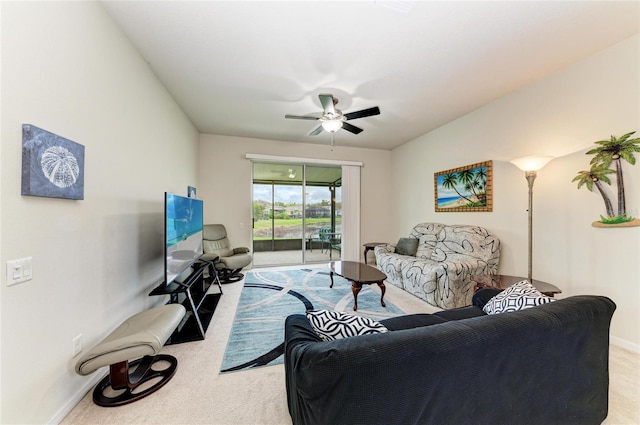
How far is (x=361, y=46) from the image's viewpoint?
→ 217 centimetres

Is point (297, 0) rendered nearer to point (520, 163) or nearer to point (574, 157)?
point (520, 163)

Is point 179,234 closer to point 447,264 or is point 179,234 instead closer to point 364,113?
point 364,113

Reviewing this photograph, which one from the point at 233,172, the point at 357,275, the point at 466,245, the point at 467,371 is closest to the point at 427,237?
the point at 466,245

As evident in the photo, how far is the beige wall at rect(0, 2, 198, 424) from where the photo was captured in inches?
45.2

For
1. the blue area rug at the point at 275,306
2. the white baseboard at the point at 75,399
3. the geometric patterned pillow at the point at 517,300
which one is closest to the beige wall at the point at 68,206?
the white baseboard at the point at 75,399

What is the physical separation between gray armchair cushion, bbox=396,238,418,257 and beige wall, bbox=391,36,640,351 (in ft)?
3.09

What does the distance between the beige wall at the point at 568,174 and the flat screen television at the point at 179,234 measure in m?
4.14

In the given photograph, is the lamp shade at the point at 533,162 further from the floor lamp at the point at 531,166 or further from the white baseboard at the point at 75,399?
the white baseboard at the point at 75,399

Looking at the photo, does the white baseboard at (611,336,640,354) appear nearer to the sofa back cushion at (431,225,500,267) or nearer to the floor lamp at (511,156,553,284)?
the floor lamp at (511,156,553,284)

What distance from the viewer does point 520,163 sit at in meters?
2.59

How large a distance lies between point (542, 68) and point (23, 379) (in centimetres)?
488

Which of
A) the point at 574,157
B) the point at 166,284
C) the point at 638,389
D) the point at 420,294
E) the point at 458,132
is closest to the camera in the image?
the point at 638,389

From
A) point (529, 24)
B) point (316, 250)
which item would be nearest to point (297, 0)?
point (529, 24)

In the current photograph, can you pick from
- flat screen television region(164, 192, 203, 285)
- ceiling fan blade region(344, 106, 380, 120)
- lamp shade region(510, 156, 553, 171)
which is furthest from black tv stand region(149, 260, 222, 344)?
lamp shade region(510, 156, 553, 171)
